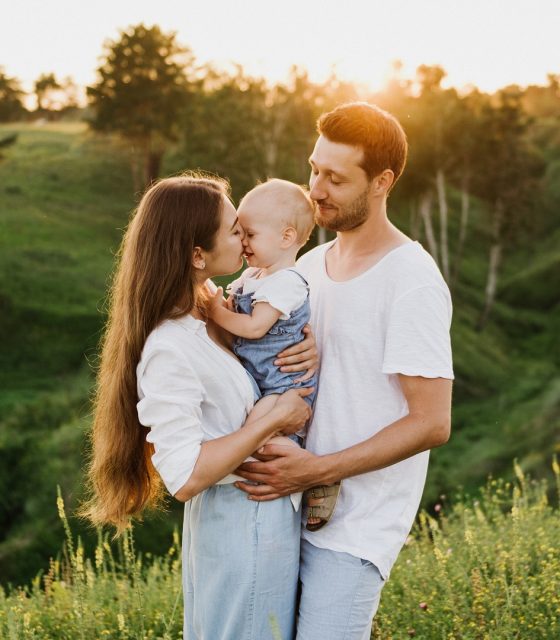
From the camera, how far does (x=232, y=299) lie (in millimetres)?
3396

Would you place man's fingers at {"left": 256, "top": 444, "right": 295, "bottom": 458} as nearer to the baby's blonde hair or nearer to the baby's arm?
the baby's arm

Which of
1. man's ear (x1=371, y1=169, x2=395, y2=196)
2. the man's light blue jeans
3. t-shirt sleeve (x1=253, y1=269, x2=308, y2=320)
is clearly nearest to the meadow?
the man's light blue jeans

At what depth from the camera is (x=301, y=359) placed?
3.17 metres

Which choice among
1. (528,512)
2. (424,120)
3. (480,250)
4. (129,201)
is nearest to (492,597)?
(528,512)

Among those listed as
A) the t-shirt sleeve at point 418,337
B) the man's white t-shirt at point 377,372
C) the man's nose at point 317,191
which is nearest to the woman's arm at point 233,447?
the man's white t-shirt at point 377,372

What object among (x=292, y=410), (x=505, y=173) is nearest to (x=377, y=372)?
(x=292, y=410)

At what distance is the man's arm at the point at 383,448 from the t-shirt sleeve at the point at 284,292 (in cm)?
50

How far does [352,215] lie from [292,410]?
2.98 ft

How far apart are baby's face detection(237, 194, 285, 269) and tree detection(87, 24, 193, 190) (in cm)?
2906

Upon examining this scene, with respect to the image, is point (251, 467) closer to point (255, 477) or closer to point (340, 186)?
point (255, 477)

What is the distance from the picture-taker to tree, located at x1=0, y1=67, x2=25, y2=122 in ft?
137

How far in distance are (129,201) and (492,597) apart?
32.2 meters

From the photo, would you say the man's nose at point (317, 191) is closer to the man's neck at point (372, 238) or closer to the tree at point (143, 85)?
the man's neck at point (372, 238)

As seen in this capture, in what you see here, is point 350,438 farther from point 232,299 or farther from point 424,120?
point 424,120
